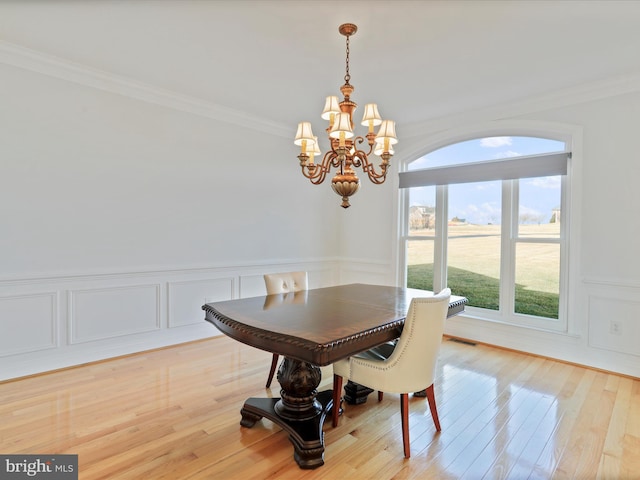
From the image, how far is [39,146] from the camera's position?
9.86 feet

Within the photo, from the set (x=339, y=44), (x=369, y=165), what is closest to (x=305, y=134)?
(x=369, y=165)

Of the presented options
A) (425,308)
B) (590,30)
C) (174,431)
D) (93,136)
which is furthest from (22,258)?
(590,30)

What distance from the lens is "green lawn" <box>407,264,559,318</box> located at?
12.3 ft

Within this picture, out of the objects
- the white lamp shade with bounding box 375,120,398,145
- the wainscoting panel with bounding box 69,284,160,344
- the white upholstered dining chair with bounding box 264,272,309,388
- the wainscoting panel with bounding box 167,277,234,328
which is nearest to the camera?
the white lamp shade with bounding box 375,120,398,145

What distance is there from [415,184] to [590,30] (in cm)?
236

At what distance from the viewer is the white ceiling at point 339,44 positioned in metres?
2.24

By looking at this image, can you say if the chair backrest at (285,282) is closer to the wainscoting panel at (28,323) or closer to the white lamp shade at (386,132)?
the white lamp shade at (386,132)

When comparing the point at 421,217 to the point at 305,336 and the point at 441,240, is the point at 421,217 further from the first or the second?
the point at 305,336

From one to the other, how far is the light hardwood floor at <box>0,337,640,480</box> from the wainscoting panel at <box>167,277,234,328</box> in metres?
0.70

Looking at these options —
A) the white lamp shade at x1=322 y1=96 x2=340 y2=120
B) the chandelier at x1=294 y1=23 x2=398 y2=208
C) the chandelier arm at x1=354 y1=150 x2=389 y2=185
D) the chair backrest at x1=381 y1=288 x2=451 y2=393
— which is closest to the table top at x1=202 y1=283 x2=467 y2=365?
→ the chair backrest at x1=381 y1=288 x2=451 y2=393

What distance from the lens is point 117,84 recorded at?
336cm

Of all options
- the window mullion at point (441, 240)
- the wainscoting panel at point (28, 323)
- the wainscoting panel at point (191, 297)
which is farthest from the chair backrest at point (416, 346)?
the wainscoting panel at point (28, 323)

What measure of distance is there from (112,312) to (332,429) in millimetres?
2491

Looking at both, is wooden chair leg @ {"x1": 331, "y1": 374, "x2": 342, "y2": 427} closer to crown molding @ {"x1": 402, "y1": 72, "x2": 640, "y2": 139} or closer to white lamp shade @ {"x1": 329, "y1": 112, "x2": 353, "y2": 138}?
white lamp shade @ {"x1": 329, "y1": 112, "x2": 353, "y2": 138}
